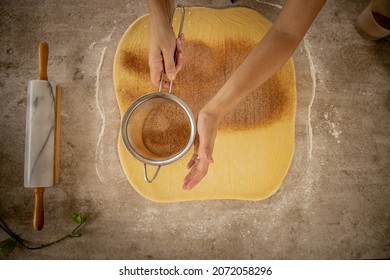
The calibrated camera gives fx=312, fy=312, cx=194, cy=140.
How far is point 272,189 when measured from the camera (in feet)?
3.64

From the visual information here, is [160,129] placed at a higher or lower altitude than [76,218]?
higher

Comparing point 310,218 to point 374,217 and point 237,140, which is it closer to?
point 374,217

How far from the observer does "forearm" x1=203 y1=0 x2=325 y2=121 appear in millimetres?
769

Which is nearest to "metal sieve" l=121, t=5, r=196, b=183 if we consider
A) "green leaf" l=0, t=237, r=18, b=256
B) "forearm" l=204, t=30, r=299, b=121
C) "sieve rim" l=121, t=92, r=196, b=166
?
"sieve rim" l=121, t=92, r=196, b=166

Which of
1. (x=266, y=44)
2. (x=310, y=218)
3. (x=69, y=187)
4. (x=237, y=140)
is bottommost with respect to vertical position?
(x=69, y=187)

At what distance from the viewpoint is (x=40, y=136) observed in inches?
41.1

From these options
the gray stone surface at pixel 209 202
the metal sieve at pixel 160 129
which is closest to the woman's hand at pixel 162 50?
the metal sieve at pixel 160 129

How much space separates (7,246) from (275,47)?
42.5 inches

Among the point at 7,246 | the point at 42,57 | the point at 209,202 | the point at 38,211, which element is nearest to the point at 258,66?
the point at 209,202

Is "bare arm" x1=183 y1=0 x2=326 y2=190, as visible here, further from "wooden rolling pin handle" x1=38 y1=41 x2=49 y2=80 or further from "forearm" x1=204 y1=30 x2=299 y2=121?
"wooden rolling pin handle" x1=38 y1=41 x2=49 y2=80

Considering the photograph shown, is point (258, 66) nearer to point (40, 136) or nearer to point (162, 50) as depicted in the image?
point (162, 50)
